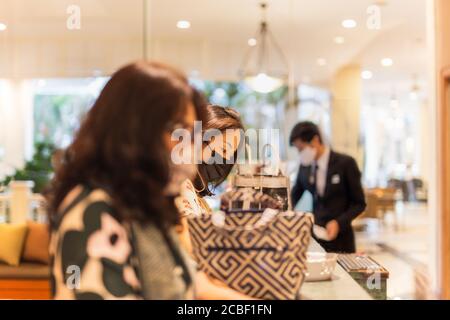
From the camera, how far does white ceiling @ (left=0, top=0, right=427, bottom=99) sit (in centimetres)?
597

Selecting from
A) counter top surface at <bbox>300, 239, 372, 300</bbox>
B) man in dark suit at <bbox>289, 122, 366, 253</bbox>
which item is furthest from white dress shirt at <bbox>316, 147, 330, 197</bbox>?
counter top surface at <bbox>300, 239, 372, 300</bbox>

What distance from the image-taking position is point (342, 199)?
366 centimetres

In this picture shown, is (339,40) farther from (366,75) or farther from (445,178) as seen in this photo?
(445,178)

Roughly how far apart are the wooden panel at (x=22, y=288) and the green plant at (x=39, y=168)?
185cm

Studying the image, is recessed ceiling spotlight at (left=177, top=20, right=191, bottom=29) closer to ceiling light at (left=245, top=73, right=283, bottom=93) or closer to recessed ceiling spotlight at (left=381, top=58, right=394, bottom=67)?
ceiling light at (left=245, top=73, right=283, bottom=93)

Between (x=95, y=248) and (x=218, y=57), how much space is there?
18.9 feet

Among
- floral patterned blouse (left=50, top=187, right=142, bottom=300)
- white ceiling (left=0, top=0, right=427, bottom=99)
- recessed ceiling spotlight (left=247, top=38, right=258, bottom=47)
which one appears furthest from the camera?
recessed ceiling spotlight (left=247, top=38, right=258, bottom=47)

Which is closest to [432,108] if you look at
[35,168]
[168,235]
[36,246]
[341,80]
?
[341,80]

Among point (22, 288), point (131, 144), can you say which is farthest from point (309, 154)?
point (131, 144)

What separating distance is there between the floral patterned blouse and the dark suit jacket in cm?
263

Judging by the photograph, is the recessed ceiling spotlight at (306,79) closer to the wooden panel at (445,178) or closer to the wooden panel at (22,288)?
the wooden panel at (445,178)

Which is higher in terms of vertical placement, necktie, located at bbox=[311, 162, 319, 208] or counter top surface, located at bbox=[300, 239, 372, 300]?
necktie, located at bbox=[311, 162, 319, 208]

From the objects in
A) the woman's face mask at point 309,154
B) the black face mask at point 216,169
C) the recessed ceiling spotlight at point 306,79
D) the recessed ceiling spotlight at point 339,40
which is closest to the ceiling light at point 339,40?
the recessed ceiling spotlight at point 339,40

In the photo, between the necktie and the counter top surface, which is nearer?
the counter top surface
